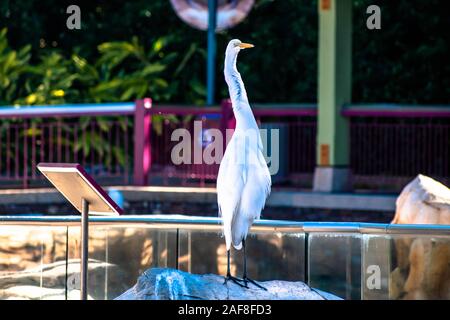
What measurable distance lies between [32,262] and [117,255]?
656mm

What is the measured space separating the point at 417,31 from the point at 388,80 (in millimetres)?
1075

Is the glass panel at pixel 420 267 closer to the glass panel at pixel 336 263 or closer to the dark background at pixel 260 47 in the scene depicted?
the glass panel at pixel 336 263

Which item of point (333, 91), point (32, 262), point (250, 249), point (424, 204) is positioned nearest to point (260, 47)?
point (333, 91)

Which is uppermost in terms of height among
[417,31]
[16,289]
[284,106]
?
[417,31]

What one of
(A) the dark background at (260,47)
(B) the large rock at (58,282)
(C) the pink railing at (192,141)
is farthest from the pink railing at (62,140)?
(B) the large rock at (58,282)

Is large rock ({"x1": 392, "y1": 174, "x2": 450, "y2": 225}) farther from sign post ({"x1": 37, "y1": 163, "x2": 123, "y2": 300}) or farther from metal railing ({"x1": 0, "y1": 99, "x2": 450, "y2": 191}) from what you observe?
sign post ({"x1": 37, "y1": 163, "x2": 123, "y2": 300})

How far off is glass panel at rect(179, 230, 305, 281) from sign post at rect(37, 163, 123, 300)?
166cm

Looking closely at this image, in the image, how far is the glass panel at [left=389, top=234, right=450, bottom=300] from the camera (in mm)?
7625

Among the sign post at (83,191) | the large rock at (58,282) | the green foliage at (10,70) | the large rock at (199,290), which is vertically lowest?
the large rock at (58,282)

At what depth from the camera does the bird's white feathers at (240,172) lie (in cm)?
708

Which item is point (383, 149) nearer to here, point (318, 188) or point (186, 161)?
point (318, 188)

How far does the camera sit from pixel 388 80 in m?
19.1

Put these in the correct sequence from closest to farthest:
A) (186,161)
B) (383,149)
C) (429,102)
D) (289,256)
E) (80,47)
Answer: (289,256), (186,161), (383,149), (429,102), (80,47)

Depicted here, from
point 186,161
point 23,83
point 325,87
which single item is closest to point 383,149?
point 325,87
